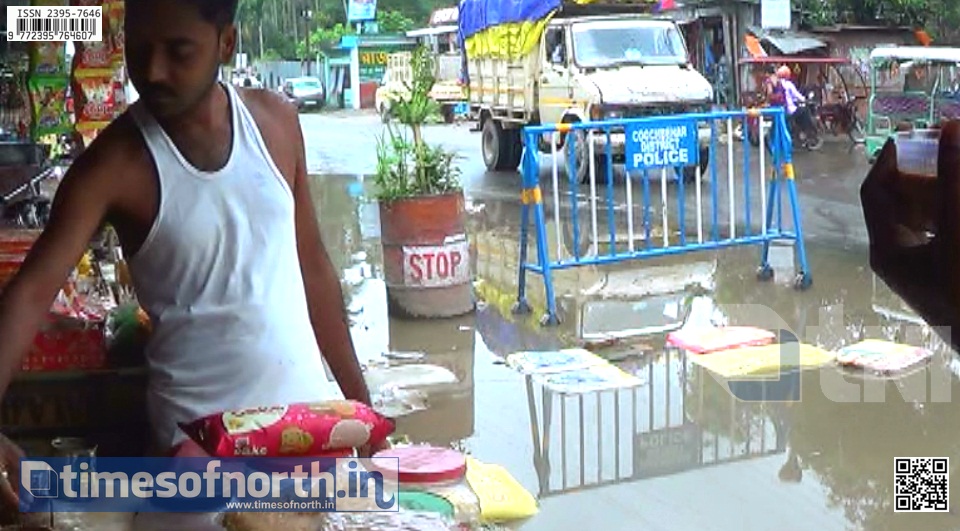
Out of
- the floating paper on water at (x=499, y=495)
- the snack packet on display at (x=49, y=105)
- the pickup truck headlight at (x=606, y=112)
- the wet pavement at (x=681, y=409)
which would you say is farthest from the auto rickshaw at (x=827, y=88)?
the floating paper on water at (x=499, y=495)

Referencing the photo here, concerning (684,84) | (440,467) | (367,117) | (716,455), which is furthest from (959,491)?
(367,117)

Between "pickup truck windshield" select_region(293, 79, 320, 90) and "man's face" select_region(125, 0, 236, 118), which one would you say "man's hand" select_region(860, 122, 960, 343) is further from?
"pickup truck windshield" select_region(293, 79, 320, 90)

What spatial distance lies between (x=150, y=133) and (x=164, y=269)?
0.22 meters

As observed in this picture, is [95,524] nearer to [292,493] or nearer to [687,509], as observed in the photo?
[292,493]

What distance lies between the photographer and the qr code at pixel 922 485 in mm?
4496

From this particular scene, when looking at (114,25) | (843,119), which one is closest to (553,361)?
(114,25)

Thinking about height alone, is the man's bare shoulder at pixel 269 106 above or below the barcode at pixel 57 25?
below

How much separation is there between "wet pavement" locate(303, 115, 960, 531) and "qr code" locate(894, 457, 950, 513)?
5 cm

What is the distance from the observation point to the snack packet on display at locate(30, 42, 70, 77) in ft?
22.7

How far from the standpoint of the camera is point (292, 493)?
1.50 metres

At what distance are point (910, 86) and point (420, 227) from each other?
34.8ft

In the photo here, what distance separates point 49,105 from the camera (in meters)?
7.06

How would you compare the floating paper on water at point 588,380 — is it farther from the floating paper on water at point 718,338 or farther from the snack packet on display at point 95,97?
the snack packet on display at point 95,97

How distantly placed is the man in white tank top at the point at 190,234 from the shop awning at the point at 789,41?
810 inches
